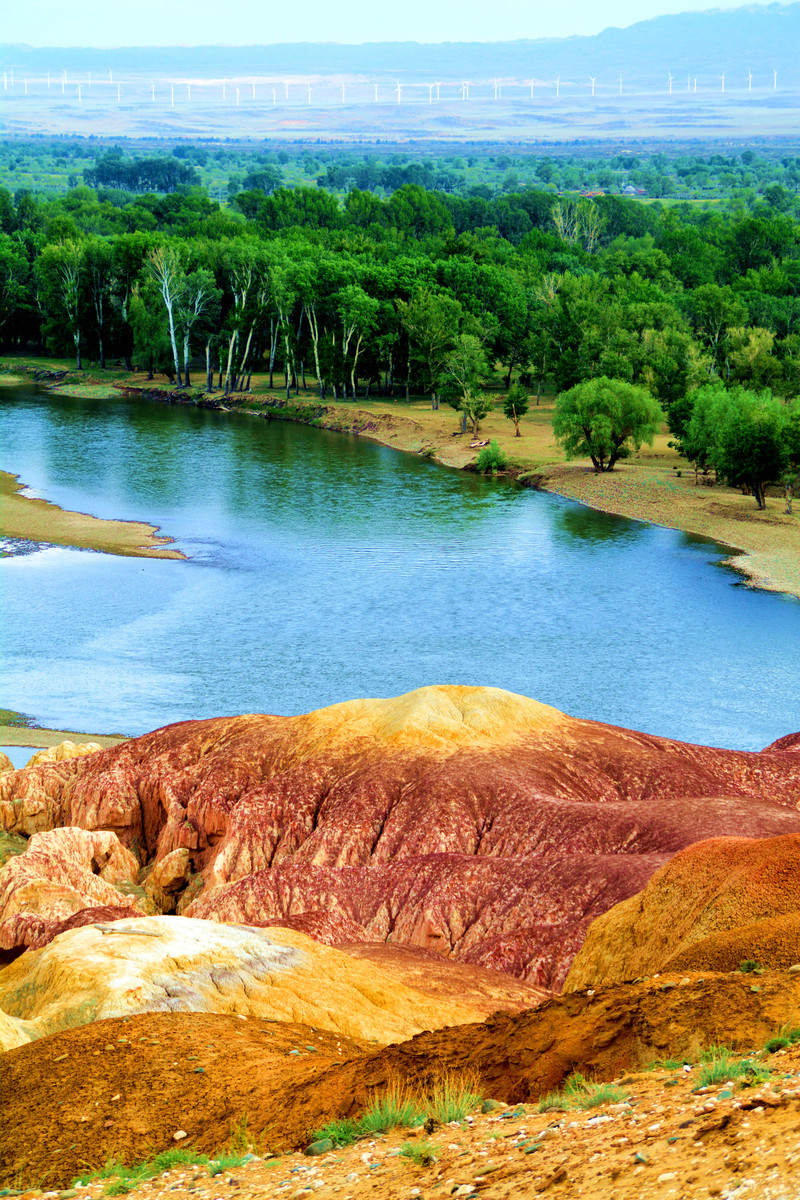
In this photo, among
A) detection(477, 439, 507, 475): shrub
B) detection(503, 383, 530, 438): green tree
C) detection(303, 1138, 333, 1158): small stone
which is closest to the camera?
detection(303, 1138, 333, 1158): small stone

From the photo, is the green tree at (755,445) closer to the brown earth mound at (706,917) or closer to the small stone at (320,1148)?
the brown earth mound at (706,917)

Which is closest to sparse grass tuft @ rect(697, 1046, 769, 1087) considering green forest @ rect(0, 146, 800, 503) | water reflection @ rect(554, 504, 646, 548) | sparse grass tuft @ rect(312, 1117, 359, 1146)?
sparse grass tuft @ rect(312, 1117, 359, 1146)

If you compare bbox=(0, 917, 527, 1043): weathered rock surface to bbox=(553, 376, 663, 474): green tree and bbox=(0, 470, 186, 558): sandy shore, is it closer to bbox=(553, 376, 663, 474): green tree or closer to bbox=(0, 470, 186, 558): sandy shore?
bbox=(0, 470, 186, 558): sandy shore

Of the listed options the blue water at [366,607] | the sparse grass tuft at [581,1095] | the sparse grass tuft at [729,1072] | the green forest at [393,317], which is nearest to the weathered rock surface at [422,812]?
the sparse grass tuft at [581,1095]

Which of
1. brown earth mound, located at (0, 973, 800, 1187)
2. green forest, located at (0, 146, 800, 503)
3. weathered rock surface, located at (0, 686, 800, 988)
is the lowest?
weathered rock surface, located at (0, 686, 800, 988)

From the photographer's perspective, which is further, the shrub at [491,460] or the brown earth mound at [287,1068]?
the shrub at [491,460]

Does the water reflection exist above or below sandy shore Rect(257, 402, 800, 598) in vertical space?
below
